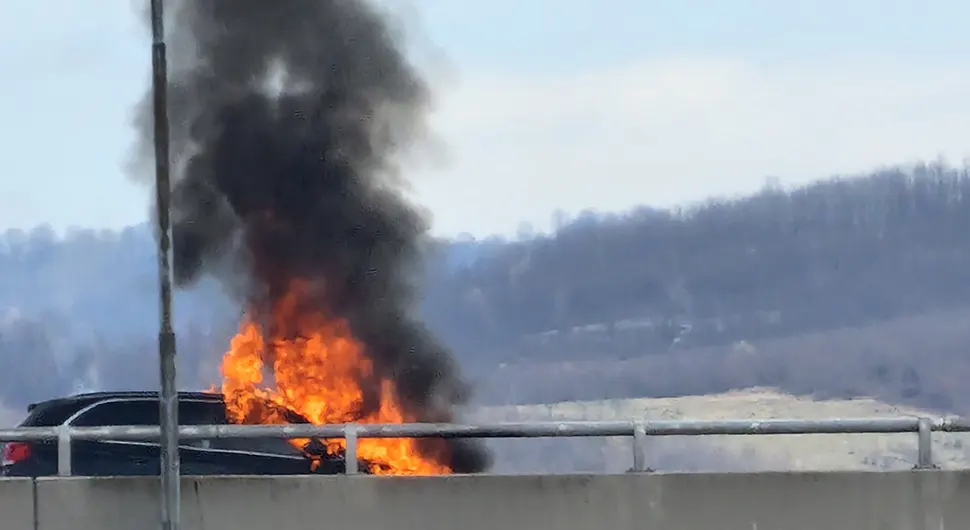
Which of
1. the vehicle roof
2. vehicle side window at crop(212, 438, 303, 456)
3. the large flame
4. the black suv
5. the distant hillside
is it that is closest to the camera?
the black suv

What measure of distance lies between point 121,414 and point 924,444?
732 centimetres

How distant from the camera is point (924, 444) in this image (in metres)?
9.16

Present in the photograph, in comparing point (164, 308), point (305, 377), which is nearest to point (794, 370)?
point (305, 377)

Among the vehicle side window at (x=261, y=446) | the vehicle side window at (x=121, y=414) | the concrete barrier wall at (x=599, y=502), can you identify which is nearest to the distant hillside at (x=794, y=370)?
the vehicle side window at (x=261, y=446)

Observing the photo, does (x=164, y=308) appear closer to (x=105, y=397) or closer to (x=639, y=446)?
(x=639, y=446)

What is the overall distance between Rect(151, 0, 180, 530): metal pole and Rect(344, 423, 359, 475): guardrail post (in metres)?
1.19

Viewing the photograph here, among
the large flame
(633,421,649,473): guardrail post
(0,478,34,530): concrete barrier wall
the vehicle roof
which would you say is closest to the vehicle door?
the vehicle roof

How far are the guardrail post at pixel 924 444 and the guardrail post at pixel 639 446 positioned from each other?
1965mm

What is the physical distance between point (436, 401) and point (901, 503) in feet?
29.1

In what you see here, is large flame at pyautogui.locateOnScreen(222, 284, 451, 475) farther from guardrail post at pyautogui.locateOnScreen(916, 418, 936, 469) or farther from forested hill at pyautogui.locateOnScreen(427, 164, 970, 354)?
forested hill at pyautogui.locateOnScreen(427, 164, 970, 354)

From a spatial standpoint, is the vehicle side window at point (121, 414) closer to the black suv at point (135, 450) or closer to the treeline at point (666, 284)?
the black suv at point (135, 450)

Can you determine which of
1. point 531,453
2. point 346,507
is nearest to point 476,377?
point 531,453

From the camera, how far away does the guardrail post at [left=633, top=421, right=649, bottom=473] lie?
29.8ft

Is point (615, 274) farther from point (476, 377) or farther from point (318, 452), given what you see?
point (318, 452)
